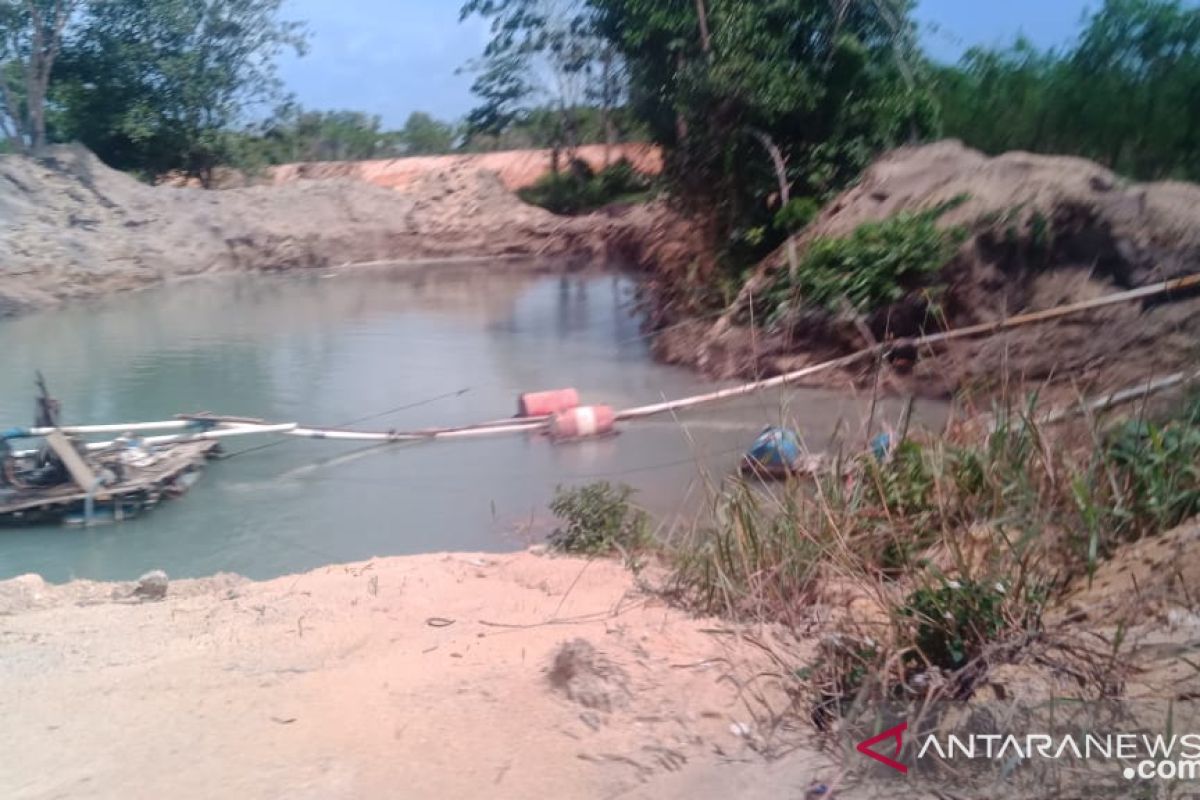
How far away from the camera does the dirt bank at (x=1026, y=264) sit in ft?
31.2

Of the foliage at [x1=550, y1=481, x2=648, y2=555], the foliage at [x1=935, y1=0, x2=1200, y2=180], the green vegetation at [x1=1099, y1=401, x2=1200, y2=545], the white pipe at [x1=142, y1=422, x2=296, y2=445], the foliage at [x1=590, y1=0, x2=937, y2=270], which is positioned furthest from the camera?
the foliage at [x1=590, y1=0, x2=937, y2=270]

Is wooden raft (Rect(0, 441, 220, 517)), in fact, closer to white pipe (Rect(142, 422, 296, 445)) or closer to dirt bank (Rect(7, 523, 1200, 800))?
white pipe (Rect(142, 422, 296, 445))

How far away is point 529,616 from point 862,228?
766cm

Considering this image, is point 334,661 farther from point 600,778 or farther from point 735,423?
point 735,423

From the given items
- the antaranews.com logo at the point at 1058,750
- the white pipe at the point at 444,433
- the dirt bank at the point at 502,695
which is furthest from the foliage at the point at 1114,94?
the antaranews.com logo at the point at 1058,750

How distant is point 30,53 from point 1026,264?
66.7 feet

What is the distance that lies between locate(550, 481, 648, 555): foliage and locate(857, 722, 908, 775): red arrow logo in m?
3.00

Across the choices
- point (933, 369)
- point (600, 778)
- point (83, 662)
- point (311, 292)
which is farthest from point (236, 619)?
point (311, 292)

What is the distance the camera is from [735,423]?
1024cm

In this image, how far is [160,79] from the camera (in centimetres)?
2545

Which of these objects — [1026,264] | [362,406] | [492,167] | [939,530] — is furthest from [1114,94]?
[492,167]

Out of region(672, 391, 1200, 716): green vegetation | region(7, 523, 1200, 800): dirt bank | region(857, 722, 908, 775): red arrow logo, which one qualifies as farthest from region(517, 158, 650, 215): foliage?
region(857, 722, 908, 775): red arrow logo

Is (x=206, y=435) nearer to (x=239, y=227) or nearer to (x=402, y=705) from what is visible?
(x=402, y=705)

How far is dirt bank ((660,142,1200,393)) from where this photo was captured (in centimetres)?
952
